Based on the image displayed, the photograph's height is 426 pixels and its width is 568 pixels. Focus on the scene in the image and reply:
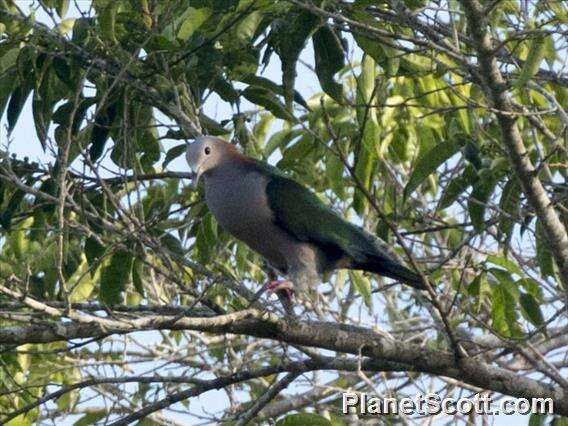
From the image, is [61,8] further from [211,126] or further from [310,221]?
[310,221]

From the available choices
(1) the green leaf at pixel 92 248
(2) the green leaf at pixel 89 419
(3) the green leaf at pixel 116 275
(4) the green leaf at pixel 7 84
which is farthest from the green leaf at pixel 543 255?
Result: (2) the green leaf at pixel 89 419

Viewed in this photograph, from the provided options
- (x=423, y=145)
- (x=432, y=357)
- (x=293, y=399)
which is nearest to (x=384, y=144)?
(x=423, y=145)

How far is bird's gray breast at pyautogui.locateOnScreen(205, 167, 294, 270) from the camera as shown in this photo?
14.0 ft

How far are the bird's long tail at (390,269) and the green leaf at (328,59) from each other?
796 millimetres

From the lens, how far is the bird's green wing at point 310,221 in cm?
449

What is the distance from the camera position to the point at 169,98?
13.0 ft

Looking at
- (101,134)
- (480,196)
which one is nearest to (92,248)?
(101,134)

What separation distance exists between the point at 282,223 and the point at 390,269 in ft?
1.59

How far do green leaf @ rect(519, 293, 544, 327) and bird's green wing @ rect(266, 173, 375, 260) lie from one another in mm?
806

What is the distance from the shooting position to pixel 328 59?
3.65 metres

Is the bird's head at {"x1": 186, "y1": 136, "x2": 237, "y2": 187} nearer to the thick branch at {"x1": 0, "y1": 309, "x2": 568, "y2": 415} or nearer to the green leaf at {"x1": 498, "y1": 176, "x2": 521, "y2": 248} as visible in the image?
the thick branch at {"x1": 0, "y1": 309, "x2": 568, "y2": 415}

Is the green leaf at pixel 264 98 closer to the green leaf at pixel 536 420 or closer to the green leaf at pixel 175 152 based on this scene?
the green leaf at pixel 175 152

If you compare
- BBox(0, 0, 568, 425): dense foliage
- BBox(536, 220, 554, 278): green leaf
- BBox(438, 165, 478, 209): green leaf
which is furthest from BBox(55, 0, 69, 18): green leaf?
BBox(536, 220, 554, 278): green leaf

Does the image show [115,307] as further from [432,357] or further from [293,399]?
[293,399]
